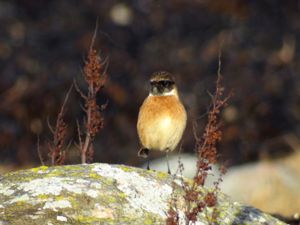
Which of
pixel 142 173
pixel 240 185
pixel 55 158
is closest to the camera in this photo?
pixel 142 173

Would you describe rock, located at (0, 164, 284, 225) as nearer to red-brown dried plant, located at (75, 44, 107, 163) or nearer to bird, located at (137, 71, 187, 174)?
red-brown dried plant, located at (75, 44, 107, 163)

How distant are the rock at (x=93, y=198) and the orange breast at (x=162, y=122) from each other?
Answer: 1.89 meters

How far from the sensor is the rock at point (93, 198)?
6438 mm

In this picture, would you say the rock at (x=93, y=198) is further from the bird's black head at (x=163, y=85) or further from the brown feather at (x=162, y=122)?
the bird's black head at (x=163, y=85)

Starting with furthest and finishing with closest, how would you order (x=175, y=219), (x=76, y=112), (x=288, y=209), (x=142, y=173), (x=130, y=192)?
(x=76, y=112) → (x=288, y=209) → (x=142, y=173) → (x=130, y=192) → (x=175, y=219)

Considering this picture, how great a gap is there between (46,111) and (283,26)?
6.55 metres

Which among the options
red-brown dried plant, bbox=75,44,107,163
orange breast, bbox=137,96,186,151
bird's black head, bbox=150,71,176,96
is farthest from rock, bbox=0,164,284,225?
bird's black head, bbox=150,71,176,96

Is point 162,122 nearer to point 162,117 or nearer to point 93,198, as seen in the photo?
point 162,117

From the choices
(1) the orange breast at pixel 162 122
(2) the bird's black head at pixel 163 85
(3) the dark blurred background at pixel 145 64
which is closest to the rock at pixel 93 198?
(1) the orange breast at pixel 162 122

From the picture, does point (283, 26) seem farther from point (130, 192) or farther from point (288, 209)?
point (130, 192)

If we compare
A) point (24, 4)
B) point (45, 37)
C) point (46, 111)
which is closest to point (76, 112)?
point (46, 111)

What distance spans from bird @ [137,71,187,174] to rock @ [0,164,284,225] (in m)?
1.90

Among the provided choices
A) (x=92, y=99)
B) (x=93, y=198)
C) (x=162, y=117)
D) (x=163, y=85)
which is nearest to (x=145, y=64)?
(x=163, y=85)

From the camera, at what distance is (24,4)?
70.9ft
